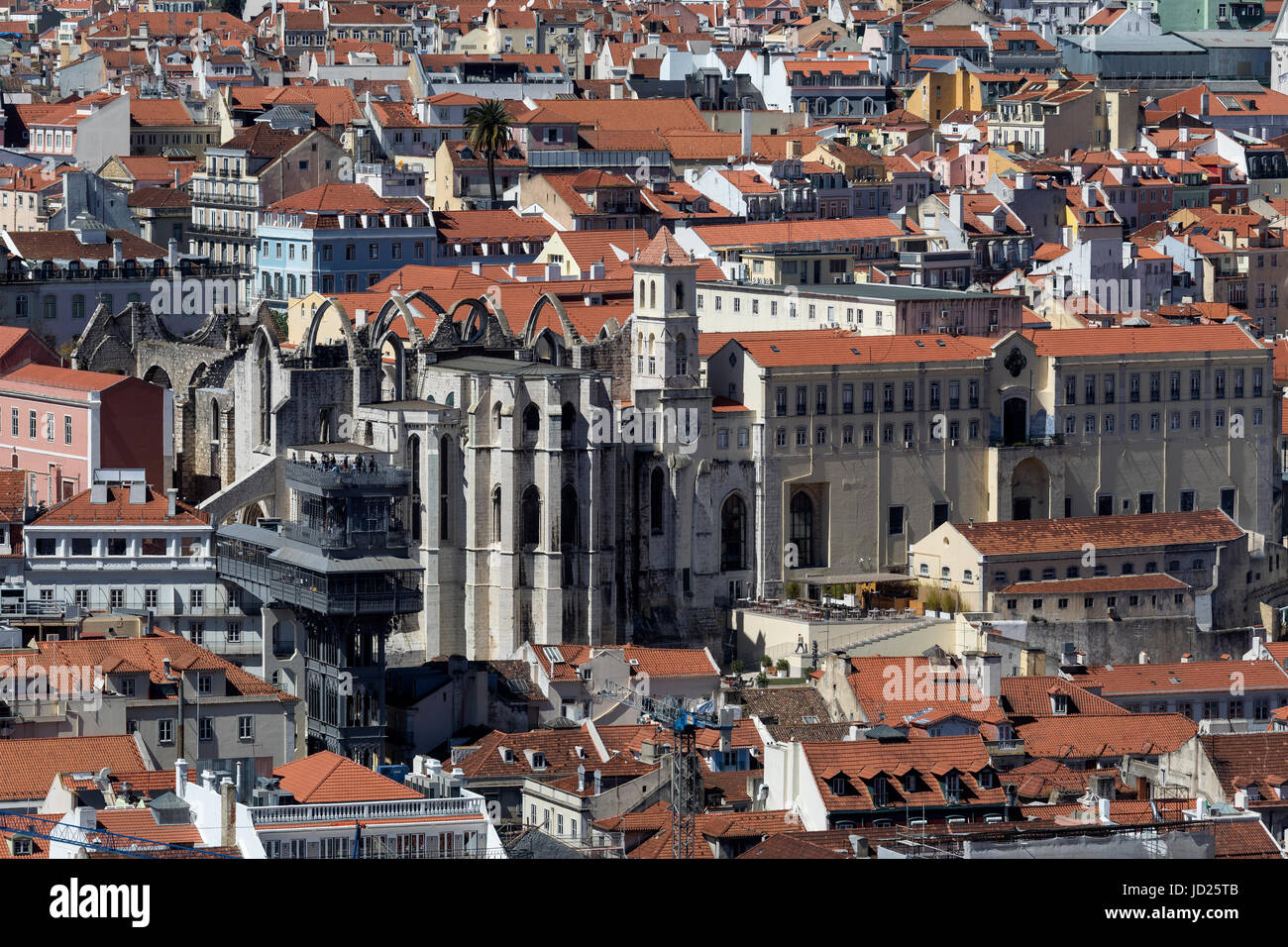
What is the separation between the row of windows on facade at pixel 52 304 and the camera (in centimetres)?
9619

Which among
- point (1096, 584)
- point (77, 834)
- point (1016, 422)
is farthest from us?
point (1016, 422)

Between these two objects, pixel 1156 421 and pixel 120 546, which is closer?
pixel 120 546

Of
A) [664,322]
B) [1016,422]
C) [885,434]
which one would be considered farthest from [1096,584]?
[664,322]

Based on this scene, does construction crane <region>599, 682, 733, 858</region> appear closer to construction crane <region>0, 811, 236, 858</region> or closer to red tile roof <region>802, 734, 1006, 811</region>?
red tile roof <region>802, 734, 1006, 811</region>

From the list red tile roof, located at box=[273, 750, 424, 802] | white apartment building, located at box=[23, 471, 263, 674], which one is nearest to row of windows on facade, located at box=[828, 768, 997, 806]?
red tile roof, located at box=[273, 750, 424, 802]

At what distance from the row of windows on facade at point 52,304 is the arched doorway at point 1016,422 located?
1147 inches

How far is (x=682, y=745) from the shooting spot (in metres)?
49.4

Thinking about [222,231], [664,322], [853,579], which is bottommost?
[853,579]

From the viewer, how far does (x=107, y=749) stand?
5131 cm

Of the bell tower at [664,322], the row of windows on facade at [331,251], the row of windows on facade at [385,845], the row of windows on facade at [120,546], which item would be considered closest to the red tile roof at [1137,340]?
the bell tower at [664,322]

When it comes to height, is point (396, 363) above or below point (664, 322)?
below

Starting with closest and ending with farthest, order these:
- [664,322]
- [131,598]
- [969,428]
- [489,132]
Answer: [131,598] < [664,322] < [969,428] < [489,132]

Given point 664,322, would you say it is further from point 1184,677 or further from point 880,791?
point 880,791

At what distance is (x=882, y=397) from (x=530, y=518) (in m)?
12.0
